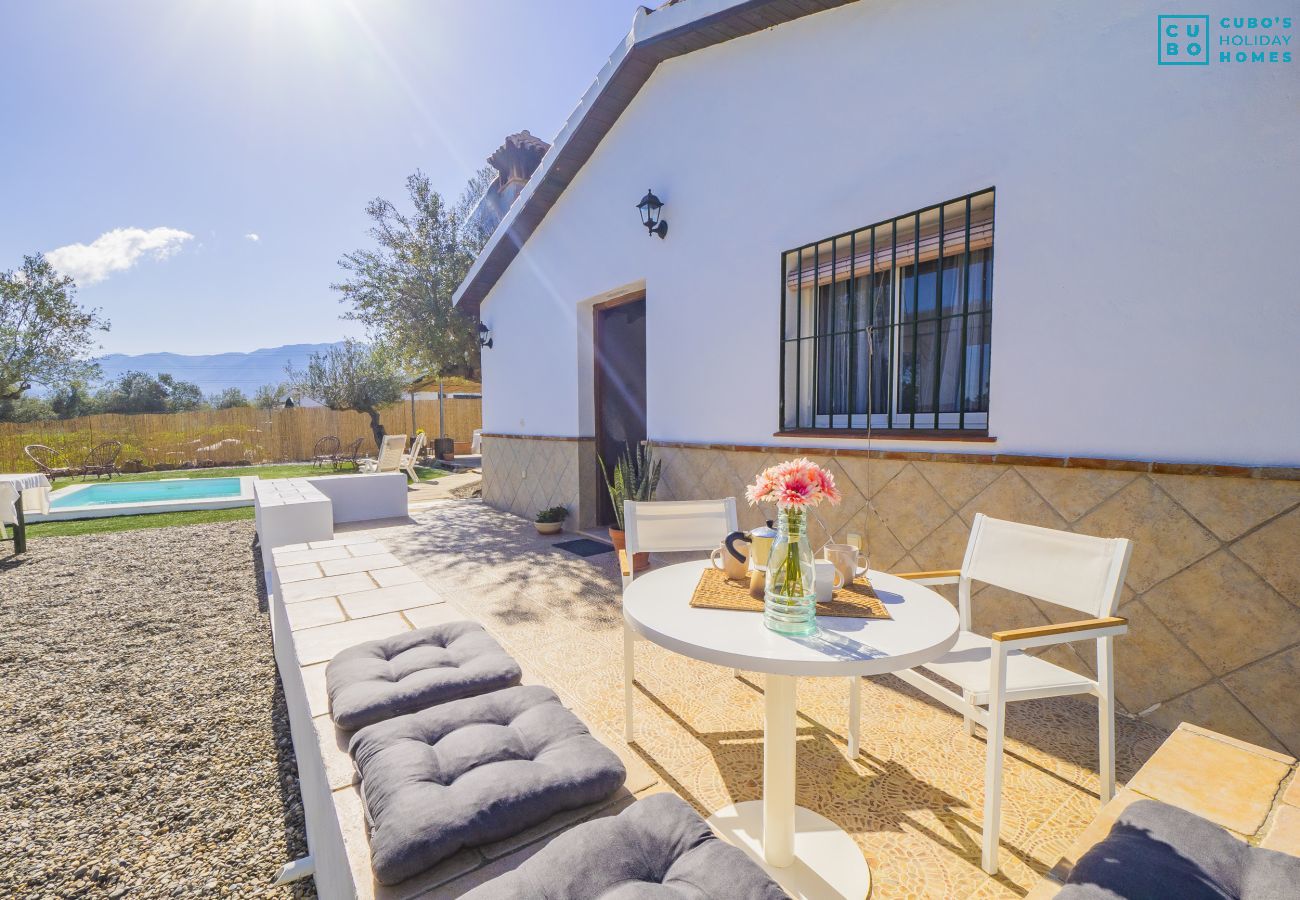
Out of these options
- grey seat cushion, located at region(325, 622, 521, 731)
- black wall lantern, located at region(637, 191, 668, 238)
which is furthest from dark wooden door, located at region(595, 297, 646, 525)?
grey seat cushion, located at region(325, 622, 521, 731)

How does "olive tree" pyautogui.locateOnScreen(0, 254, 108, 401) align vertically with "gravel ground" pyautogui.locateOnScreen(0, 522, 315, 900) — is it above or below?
above

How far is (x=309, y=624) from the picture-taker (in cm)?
233

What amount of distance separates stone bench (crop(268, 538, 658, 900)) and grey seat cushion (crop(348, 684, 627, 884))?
0.10 feet

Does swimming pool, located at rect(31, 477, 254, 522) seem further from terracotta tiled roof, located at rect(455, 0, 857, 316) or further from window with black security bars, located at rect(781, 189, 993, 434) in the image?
window with black security bars, located at rect(781, 189, 993, 434)

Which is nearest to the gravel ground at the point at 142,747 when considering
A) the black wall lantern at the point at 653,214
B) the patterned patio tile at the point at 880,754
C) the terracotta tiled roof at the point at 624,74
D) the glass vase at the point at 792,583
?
the patterned patio tile at the point at 880,754

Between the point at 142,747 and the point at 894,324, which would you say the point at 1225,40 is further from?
the point at 142,747

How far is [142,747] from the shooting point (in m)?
2.41

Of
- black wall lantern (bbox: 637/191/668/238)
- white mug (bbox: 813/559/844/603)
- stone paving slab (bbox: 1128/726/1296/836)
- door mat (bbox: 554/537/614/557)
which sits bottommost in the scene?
door mat (bbox: 554/537/614/557)

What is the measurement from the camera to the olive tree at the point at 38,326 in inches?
587

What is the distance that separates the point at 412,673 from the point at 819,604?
1.32m

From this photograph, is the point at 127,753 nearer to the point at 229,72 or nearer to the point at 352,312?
the point at 229,72

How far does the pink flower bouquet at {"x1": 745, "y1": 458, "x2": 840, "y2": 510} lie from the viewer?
145cm

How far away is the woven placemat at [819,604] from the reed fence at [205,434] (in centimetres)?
1685

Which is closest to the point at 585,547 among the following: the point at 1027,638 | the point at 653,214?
the point at 653,214
